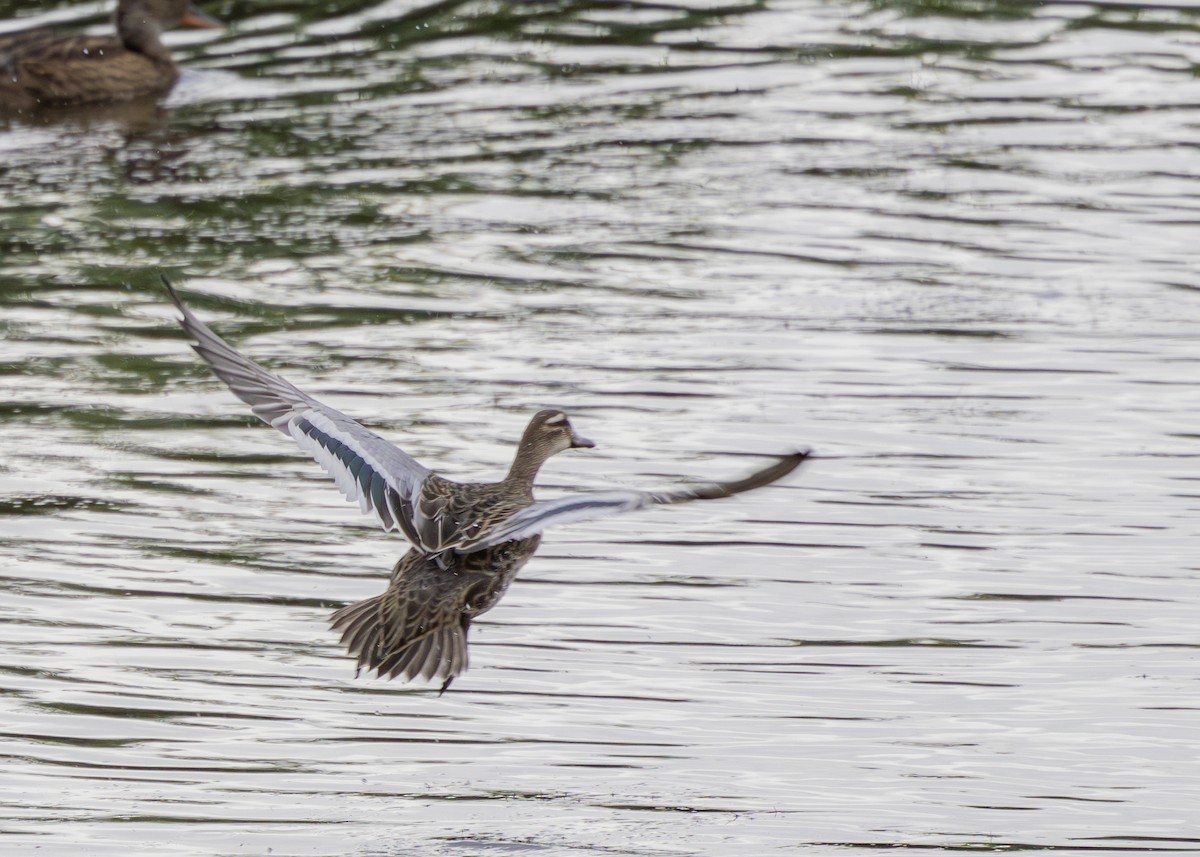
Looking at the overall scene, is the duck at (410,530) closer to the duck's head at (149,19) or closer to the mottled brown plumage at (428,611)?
the mottled brown plumage at (428,611)

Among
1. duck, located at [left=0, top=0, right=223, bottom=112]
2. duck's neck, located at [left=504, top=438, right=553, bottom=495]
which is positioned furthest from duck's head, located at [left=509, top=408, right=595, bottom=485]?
duck, located at [left=0, top=0, right=223, bottom=112]

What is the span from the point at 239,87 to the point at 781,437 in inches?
277

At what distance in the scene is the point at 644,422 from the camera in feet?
30.8

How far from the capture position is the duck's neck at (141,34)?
15219mm

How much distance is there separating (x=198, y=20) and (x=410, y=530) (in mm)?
9764

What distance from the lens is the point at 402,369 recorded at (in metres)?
10.0

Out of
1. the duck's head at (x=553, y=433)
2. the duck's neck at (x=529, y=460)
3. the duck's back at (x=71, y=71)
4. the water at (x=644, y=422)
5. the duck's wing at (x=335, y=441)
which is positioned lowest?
the water at (x=644, y=422)

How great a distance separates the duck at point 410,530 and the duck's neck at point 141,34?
826cm

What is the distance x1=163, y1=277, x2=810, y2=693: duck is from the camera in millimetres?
6781

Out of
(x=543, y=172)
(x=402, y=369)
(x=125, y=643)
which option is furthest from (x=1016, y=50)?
(x=125, y=643)

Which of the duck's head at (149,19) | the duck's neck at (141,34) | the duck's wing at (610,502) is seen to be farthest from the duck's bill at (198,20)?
the duck's wing at (610,502)

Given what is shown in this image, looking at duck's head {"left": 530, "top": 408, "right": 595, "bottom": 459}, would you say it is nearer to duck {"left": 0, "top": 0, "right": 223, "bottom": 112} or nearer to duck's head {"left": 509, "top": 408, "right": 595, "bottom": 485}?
duck's head {"left": 509, "top": 408, "right": 595, "bottom": 485}

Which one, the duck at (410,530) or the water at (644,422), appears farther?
the duck at (410,530)

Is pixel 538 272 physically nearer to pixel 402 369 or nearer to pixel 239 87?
pixel 402 369
